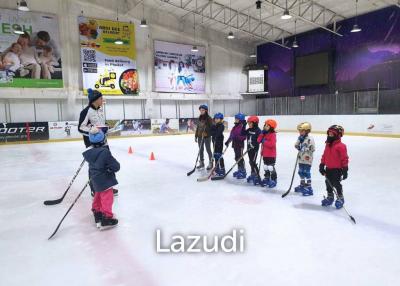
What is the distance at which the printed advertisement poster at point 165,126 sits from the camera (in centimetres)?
1733

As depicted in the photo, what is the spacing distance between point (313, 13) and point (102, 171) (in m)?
16.7

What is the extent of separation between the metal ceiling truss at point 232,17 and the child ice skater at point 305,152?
13.7 m

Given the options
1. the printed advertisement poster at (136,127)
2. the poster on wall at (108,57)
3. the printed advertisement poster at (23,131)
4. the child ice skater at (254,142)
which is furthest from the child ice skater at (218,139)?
the poster on wall at (108,57)

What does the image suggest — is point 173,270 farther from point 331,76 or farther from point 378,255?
point 331,76

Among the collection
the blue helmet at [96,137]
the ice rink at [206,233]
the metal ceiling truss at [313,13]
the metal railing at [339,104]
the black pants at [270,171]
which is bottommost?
the ice rink at [206,233]

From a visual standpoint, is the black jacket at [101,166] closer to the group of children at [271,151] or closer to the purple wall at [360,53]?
the group of children at [271,151]

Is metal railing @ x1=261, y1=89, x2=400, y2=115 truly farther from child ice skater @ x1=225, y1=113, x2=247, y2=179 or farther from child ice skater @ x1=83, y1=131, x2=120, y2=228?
child ice skater @ x1=83, y1=131, x2=120, y2=228

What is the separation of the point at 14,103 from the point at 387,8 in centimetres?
1893

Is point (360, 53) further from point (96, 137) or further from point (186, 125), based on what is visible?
point (96, 137)

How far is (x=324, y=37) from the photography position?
1758 cm

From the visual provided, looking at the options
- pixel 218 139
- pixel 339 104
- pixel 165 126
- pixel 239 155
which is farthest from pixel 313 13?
pixel 239 155

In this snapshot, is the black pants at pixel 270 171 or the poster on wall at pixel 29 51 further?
the poster on wall at pixel 29 51

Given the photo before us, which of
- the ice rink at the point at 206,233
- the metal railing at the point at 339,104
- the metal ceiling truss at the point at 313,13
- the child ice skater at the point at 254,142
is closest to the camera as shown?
the ice rink at the point at 206,233

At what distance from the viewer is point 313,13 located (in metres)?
16.2
